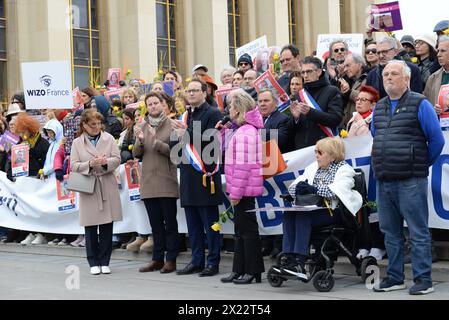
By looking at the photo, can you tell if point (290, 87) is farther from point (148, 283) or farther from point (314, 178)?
point (148, 283)

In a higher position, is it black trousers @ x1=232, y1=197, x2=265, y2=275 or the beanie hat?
the beanie hat

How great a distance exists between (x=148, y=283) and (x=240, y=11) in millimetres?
34868

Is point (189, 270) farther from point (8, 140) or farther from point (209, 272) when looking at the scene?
point (8, 140)

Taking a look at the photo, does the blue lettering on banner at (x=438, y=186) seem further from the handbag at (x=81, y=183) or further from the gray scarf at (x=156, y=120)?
the handbag at (x=81, y=183)

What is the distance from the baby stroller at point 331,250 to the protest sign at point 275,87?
1572 millimetres

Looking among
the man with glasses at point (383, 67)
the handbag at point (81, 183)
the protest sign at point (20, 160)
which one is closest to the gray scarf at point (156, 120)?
the handbag at point (81, 183)

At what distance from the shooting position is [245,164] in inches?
333

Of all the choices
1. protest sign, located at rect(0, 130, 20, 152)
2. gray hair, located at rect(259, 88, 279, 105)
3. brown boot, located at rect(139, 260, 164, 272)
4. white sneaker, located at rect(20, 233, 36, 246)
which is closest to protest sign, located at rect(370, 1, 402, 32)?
gray hair, located at rect(259, 88, 279, 105)

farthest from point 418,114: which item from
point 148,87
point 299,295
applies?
point 148,87

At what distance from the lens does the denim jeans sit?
7359 millimetres

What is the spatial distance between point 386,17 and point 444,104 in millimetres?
4189

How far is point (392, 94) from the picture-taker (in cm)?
754

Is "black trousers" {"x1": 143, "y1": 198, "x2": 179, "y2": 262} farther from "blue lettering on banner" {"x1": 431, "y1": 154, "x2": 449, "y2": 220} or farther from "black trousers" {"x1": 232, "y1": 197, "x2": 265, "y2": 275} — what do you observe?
"blue lettering on banner" {"x1": 431, "y1": 154, "x2": 449, "y2": 220}

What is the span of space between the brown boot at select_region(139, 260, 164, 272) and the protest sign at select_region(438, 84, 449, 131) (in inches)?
156
